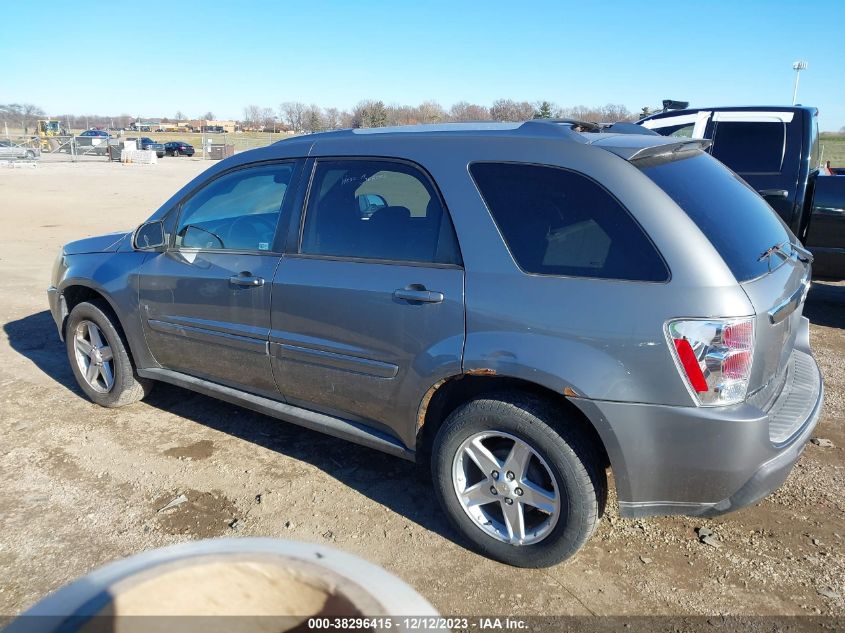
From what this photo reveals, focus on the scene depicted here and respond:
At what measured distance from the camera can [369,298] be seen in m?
3.15

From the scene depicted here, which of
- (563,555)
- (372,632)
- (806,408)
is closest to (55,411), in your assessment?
(563,555)

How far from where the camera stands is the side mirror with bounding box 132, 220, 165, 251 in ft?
13.7

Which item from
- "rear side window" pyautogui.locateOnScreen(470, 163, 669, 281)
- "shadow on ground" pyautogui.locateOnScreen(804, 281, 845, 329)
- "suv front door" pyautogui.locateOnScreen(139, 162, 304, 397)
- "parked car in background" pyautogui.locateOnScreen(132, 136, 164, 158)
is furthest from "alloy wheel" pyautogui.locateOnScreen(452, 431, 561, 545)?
"parked car in background" pyautogui.locateOnScreen(132, 136, 164, 158)

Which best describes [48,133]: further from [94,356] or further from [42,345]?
[94,356]

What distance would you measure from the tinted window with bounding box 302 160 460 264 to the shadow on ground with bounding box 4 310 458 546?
4.24 feet

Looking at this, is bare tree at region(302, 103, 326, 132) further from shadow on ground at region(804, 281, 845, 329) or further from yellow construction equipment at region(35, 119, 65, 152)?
shadow on ground at region(804, 281, 845, 329)

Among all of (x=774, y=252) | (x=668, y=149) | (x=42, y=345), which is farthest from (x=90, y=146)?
(x=774, y=252)

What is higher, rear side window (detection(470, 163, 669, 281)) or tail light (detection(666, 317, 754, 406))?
rear side window (detection(470, 163, 669, 281))

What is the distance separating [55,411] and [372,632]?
419 centimetres

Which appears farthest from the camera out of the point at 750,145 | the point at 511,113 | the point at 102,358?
the point at 511,113

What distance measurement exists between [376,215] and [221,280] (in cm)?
103

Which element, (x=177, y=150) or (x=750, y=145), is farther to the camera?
(x=177, y=150)

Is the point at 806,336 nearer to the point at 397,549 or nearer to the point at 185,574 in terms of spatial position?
the point at 397,549

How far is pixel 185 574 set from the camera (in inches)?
55.9
